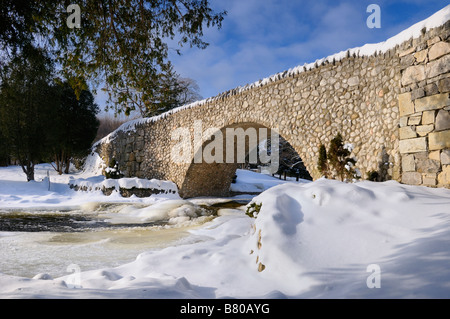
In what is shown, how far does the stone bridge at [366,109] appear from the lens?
14.5 ft

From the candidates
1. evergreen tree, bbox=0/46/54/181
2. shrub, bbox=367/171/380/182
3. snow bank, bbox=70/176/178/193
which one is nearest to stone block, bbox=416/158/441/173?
shrub, bbox=367/171/380/182

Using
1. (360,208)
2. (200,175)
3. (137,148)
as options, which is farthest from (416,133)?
(137,148)

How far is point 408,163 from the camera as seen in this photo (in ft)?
15.9

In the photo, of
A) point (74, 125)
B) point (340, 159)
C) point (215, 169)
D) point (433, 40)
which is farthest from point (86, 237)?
point (74, 125)

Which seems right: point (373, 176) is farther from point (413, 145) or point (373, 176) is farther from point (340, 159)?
point (413, 145)

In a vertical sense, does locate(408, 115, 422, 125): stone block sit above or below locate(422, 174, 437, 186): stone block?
above

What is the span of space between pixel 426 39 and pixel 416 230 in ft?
12.2

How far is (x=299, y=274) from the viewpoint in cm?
212

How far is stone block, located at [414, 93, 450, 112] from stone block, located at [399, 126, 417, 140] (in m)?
0.31

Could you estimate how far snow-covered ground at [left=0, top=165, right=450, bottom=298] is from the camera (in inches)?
72.4

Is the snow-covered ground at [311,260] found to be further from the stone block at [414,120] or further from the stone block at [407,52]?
the stone block at [407,52]

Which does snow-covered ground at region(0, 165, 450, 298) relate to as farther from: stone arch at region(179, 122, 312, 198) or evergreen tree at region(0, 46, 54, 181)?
evergreen tree at region(0, 46, 54, 181)

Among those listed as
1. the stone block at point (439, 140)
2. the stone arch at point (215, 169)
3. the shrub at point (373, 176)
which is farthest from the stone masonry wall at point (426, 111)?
the stone arch at point (215, 169)

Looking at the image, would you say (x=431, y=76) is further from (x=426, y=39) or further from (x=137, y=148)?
(x=137, y=148)
